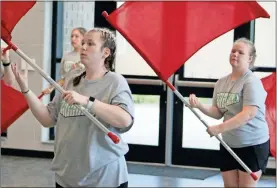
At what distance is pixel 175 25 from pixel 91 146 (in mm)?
1053

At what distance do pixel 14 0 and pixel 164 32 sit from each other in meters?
0.80

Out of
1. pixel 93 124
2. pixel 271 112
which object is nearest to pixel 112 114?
pixel 93 124

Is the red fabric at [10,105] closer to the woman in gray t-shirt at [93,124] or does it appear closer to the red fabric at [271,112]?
the woman in gray t-shirt at [93,124]

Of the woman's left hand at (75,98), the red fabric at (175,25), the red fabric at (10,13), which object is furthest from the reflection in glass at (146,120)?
the woman's left hand at (75,98)

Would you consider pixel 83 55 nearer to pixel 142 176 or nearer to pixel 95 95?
pixel 95 95

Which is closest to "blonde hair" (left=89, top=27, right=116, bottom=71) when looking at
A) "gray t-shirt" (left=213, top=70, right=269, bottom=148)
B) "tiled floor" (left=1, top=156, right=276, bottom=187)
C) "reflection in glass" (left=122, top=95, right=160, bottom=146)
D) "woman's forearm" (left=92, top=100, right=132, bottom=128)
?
"woman's forearm" (left=92, top=100, right=132, bottom=128)

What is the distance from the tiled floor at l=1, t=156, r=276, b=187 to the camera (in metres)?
4.89

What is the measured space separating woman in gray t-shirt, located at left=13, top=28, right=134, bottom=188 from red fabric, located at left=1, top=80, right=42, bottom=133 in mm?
882

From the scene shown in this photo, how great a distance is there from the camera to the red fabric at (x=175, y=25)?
2.87 metres

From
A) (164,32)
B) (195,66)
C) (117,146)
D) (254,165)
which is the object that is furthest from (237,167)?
(195,66)

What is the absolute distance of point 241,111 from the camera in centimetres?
317

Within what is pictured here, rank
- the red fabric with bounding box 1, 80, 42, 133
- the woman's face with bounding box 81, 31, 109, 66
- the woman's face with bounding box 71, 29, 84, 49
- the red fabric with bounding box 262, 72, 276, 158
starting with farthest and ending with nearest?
the woman's face with bounding box 71, 29, 84, 49
the red fabric with bounding box 262, 72, 276, 158
the red fabric with bounding box 1, 80, 42, 133
the woman's face with bounding box 81, 31, 109, 66

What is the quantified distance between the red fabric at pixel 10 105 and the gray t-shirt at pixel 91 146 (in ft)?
3.18

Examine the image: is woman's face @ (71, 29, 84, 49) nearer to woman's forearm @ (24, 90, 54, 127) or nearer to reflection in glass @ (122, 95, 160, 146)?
reflection in glass @ (122, 95, 160, 146)
